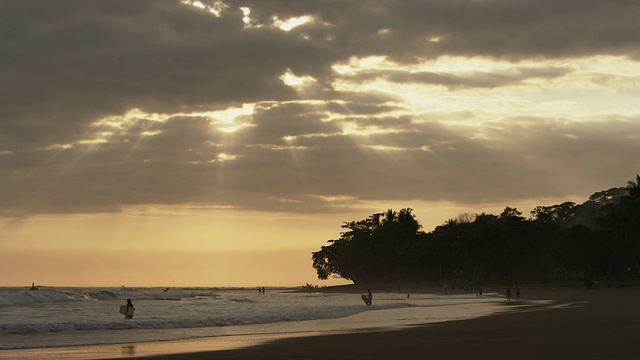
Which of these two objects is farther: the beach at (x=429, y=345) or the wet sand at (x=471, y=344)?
the beach at (x=429, y=345)

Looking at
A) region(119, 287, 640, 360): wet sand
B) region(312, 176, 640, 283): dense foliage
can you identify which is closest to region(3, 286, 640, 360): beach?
region(119, 287, 640, 360): wet sand

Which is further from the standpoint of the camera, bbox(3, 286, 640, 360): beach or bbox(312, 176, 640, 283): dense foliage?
bbox(312, 176, 640, 283): dense foliage

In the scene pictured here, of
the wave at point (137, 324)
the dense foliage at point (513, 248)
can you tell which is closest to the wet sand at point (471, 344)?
the wave at point (137, 324)

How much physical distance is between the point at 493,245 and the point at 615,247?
3903 centimetres

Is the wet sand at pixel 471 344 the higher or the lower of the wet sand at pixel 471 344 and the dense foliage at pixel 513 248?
A: the lower

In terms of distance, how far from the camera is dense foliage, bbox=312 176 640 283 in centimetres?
11531

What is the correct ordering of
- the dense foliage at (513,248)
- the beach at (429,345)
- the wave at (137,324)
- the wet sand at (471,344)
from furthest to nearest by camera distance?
the dense foliage at (513,248)
the wave at (137,324)
the beach at (429,345)
the wet sand at (471,344)

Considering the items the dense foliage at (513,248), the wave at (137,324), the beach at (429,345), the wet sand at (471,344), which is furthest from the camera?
the dense foliage at (513,248)

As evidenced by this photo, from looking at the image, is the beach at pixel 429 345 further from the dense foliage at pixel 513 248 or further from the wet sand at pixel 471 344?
the dense foliage at pixel 513 248

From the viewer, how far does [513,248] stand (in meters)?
149

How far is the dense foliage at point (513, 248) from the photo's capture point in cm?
11531

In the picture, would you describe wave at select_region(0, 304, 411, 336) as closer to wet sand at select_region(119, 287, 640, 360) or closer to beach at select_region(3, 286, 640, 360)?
beach at select_region(3, 286, 640, 360)

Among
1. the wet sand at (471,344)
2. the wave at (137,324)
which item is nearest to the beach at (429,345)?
the wet sand at (471,344)

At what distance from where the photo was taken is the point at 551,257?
152000mm
